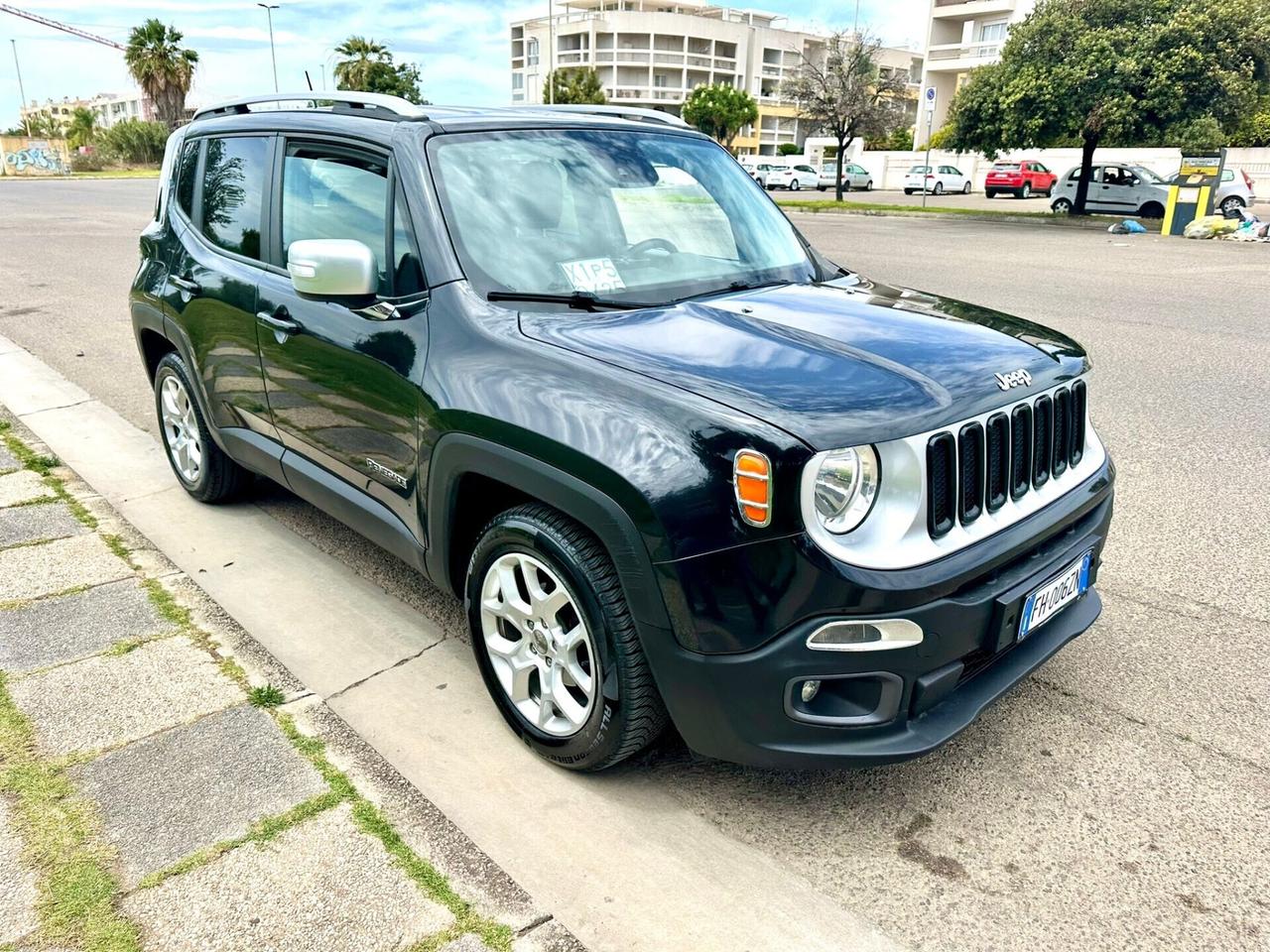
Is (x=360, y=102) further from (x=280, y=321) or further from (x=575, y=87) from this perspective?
(x=575, y=87)

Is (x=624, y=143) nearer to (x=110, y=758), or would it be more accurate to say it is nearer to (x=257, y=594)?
(x=257, y=594)

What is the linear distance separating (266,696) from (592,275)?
172 cm

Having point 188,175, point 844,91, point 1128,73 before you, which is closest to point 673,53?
point 844,91

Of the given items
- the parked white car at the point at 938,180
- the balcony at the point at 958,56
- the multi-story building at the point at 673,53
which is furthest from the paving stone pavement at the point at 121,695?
the multi-story building at the point at 673,53

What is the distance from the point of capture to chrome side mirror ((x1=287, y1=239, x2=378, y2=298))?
299 centimetres

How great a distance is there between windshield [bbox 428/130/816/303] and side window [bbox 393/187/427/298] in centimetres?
16

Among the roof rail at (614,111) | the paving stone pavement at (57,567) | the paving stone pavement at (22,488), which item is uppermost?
the roof rail at (614,111)

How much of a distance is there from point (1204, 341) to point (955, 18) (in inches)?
2406

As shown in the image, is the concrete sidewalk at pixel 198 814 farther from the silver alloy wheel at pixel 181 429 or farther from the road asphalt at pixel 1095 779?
the silver alloy wheel at pixel 181 429

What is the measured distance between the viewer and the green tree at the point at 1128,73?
23000 millimetres

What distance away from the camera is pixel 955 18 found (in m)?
61.4

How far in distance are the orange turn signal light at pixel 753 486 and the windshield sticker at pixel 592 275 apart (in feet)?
3.58

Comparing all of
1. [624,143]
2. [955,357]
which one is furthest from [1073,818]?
[624,143]

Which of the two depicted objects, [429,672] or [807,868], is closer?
[807,868]
